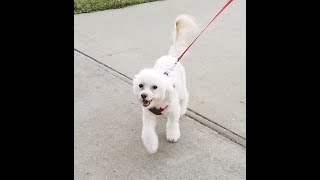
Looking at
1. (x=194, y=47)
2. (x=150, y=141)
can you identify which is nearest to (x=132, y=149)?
(x=150, y=141)

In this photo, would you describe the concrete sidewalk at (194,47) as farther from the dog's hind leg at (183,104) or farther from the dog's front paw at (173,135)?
the dog's front paw at (173,135)

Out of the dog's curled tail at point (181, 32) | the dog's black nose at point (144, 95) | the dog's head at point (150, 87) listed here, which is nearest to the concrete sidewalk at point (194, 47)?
the dog's curled tail at point (181, 32)

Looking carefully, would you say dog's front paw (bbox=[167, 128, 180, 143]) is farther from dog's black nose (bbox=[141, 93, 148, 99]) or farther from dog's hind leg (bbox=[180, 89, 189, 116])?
dog's black nose (bbox=[141, 93, 148, 99])

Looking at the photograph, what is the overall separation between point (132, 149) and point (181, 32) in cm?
135

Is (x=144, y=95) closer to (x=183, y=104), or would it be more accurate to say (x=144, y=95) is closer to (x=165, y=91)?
(x=165, y=91)

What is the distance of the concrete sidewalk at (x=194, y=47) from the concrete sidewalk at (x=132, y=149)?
324mm

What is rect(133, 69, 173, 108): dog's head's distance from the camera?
12.9 feet

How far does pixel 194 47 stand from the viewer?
679 centimetres

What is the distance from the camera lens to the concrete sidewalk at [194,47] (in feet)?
16.9
